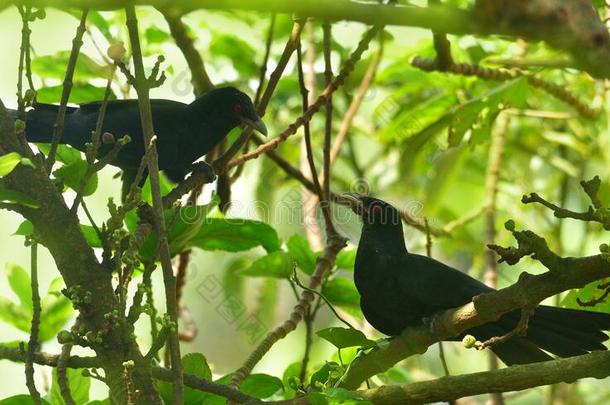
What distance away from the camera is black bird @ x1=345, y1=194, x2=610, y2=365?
8.96 ft

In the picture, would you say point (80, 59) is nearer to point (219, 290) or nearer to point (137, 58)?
point (219, 290)

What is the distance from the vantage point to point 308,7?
76 centimetres

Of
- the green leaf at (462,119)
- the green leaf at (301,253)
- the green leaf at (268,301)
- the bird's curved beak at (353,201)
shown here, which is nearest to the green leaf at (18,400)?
the green leaf at (301,253)

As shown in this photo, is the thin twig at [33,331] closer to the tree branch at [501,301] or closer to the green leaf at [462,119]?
the tree branch at [501,301]

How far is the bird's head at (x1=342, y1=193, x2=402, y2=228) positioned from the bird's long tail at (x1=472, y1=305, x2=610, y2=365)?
1102 millimetres

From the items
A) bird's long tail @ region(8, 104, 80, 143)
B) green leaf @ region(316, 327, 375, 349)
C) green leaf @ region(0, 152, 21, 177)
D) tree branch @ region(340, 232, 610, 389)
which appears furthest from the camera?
bird's long tail @ region(8, 104, 80, 143)

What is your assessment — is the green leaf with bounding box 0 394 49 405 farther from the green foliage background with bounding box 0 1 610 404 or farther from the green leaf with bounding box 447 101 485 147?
the green leaf with bounding box 447 101 485 147

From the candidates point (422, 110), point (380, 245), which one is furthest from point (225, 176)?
point (422, 110)

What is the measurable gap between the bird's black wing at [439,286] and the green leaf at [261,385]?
2.78 feet

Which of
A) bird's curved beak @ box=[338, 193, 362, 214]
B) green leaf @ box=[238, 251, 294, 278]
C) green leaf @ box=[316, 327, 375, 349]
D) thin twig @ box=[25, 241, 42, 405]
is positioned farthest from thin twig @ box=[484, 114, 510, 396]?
thin twig @ box=[25, 241, 42, 405]

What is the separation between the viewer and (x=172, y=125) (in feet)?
13.8

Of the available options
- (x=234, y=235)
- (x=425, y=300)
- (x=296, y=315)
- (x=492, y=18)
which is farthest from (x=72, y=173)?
(x=492, y=18)

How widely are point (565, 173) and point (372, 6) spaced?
5250 millimetres

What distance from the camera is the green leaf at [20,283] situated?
3141 mm
